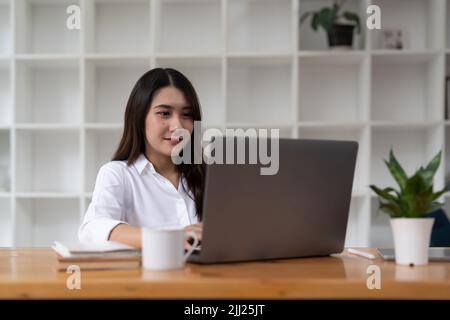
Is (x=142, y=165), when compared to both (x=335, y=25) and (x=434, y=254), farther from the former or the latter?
(x=335, y=25)

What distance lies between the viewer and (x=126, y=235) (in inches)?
60.9

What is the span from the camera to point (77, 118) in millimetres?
3658

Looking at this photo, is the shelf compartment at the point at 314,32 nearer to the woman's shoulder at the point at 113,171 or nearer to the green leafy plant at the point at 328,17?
the green leafy plant at the point at 328,17

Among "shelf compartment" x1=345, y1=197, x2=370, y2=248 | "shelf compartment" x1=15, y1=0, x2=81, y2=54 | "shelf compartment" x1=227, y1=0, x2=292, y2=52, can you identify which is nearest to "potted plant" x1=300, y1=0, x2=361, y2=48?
"shelf compartment" x1=227, y1=0, x2=292, y2=52

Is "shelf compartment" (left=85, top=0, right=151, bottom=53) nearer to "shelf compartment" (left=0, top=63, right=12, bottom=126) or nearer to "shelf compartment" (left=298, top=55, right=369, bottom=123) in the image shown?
"shelf compartment" (left=0, top=63, right=12, bottom=126)

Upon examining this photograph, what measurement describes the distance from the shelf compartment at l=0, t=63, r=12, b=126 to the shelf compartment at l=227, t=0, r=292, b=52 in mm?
1374

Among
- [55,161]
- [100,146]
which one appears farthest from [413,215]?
[55,161]

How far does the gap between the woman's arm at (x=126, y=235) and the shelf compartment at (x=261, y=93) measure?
2.04 metres

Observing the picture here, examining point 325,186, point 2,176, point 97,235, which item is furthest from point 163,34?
point 325,186

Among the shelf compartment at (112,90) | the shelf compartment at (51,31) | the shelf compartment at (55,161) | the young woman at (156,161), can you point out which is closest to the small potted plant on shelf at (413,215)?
the young woman at (156,161)

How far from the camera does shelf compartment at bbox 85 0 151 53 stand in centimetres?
361

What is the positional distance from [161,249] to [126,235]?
34cm

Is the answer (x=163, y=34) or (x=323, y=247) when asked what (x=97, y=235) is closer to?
(x=323, y=247)
